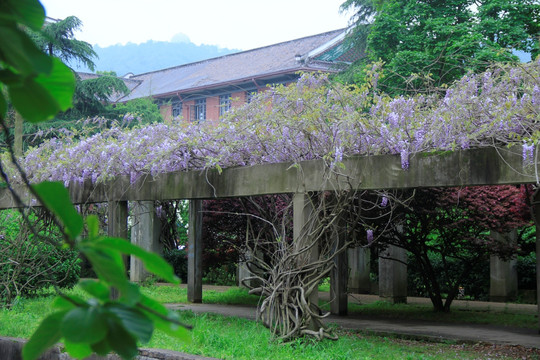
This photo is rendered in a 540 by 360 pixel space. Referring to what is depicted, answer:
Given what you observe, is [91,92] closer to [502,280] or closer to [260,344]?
[502,280]

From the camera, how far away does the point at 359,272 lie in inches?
699

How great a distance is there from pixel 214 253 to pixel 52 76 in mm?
16164

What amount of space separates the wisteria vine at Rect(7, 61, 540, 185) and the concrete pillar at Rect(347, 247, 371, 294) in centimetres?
841

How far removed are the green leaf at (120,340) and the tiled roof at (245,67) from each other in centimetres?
2530

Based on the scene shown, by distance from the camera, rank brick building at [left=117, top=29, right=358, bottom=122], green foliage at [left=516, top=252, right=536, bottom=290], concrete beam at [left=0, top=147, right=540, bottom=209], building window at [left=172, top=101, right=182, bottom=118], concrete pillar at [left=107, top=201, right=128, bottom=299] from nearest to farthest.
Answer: concrete beam at [left=0, top=147, right=540, bottom=209] → concrete pillar at [left=107, top=201, right=128, bottom=299] → green foliage at [left=516, top=252, right=536, bottom=290] → brick building at [left=117, top=29, right=358, bottom=122] → building window at [left=172, top=101, right=182, bottom=118]

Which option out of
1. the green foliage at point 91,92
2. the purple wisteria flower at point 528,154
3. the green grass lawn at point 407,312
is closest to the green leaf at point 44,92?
the purple wisteria flower at point 528,154

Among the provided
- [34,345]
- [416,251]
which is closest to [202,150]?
[416,251]

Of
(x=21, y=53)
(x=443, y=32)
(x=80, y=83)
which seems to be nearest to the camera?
(x=21, y=53)

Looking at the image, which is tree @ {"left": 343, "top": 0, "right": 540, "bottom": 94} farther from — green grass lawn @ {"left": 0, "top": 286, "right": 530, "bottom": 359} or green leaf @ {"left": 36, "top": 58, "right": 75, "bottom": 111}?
green leaf @ {"left": 36, "top": 58, "right": 75, "bottom": 111}

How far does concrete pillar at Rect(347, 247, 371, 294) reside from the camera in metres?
17.6

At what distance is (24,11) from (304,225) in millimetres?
7373

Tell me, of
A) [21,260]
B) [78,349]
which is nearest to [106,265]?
[78,349]

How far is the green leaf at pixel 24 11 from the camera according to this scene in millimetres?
717

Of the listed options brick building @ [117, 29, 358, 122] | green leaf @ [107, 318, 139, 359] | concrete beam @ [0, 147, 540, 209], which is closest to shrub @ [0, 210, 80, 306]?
concrete beam @ [0, 147, 540, 209]
